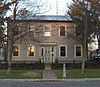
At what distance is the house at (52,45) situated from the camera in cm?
5041

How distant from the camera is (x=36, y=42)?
50938 millimetres

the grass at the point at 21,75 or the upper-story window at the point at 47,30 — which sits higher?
the upper-story window at the point at 47,30

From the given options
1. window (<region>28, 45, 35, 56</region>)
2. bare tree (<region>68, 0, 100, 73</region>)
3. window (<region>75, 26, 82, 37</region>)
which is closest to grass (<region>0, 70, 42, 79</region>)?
bare tree (<region>68, 0, 100, 73</region>)

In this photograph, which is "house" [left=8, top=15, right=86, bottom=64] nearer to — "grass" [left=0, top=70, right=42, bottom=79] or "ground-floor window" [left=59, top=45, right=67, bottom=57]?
"ground-floor window" [left=59, top=45, right=67, bottom=57]

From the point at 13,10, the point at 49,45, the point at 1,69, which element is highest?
the point at 13,10

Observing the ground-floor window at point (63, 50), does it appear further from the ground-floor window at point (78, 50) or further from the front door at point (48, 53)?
the ground-floor window at point (78, 50)

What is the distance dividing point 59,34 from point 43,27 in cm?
298

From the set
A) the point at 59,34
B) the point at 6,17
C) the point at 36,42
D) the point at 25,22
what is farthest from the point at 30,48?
the point at 6,17

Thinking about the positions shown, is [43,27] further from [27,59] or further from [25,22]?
[25,22]

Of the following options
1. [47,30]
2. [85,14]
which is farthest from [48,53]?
[85,14]

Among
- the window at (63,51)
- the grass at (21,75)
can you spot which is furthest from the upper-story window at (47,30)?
the grass at (21,75)

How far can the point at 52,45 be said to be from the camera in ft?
168

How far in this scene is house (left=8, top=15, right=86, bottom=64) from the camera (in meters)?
50.4

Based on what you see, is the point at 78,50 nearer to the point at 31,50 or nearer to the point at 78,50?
the point at 78,50
